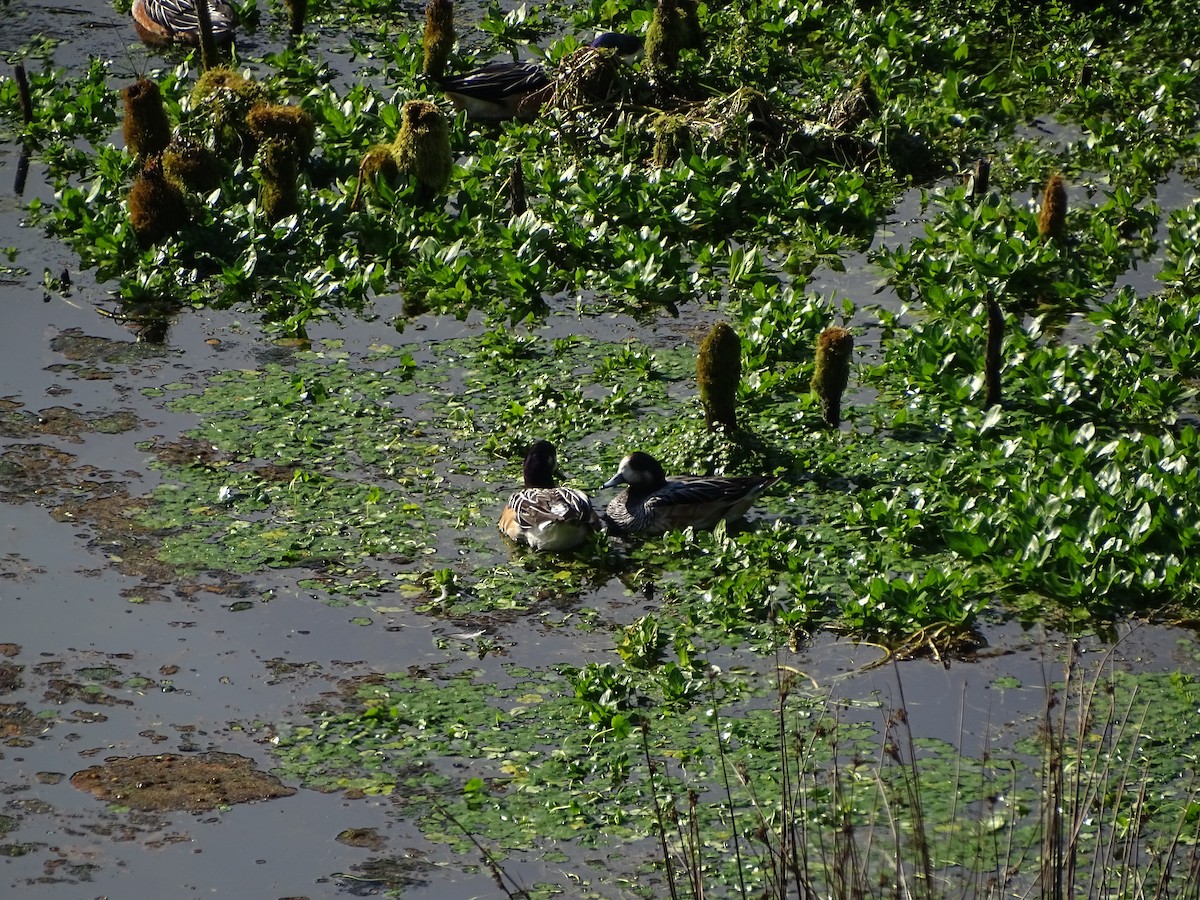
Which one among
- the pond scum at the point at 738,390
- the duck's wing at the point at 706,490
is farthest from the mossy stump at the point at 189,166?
the duck's wing at the point at 706,490

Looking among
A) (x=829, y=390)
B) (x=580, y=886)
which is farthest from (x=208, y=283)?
(x=580, y=886)

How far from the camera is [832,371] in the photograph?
359 inches

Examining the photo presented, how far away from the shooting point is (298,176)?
12.1 meters

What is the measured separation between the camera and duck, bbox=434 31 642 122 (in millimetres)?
13258

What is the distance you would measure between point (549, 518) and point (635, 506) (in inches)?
19.2

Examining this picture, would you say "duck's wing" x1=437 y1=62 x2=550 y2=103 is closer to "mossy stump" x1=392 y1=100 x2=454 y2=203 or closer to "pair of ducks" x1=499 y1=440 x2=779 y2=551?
"mossy stump" x1=392 y1=100 x2=454 y2=203

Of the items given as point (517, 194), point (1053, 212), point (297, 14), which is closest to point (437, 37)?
point (297, 14)

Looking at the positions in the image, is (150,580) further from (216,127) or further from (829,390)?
(216,127)

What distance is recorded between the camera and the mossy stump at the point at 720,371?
8898 mm

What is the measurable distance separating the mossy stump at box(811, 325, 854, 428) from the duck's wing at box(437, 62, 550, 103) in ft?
15.8

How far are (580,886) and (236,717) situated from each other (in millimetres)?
1832

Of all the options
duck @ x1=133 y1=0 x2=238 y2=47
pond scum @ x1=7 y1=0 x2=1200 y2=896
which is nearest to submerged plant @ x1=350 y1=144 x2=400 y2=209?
pond scum @ x1=7 y1=0 x2=1200 y2=896

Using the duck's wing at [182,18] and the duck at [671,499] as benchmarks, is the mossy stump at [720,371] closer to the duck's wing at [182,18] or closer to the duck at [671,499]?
the duck at [671,499]

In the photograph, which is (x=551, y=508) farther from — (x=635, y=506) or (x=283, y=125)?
(x=283, y=125)
